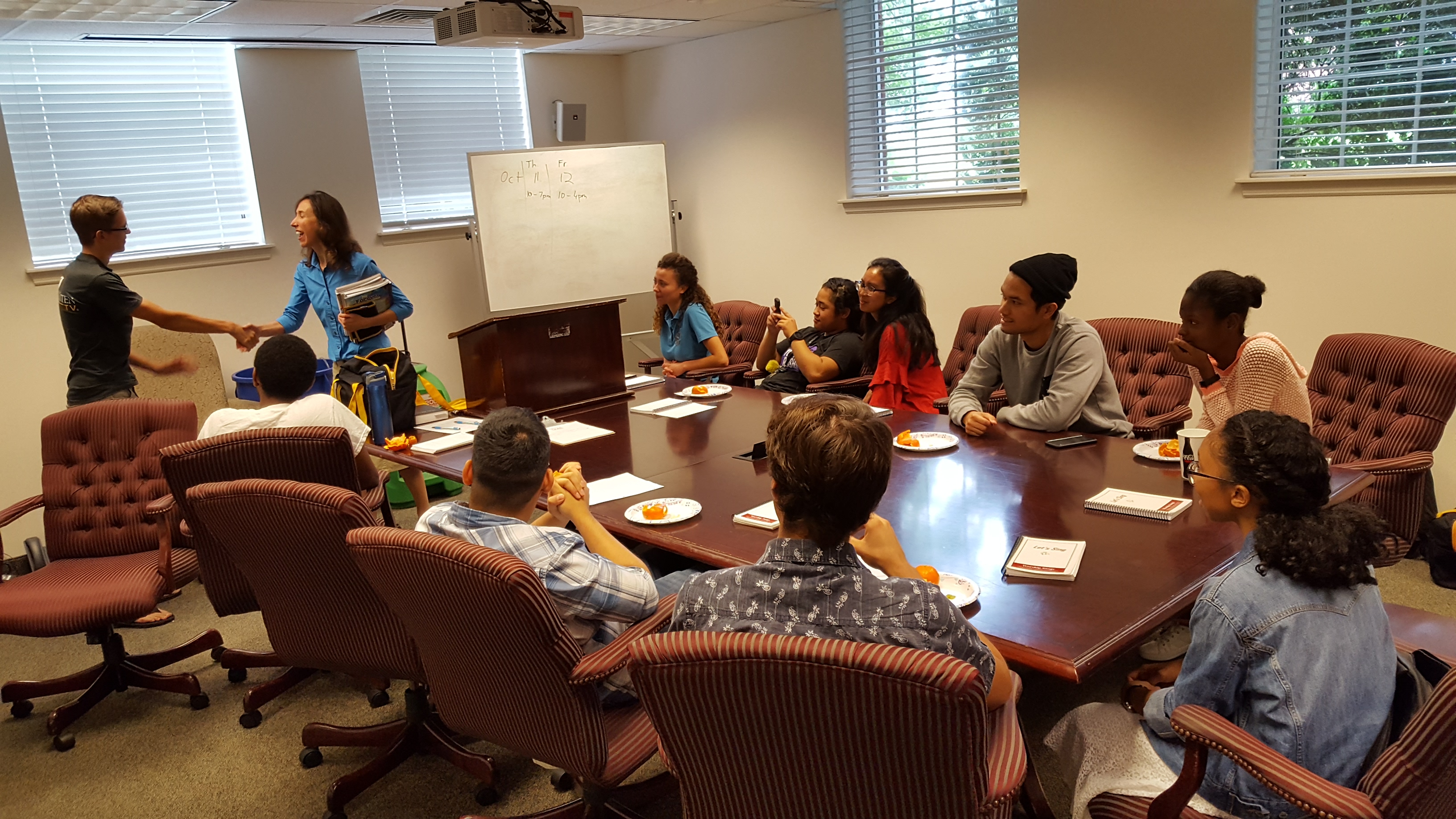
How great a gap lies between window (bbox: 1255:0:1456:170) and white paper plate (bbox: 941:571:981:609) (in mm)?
3142

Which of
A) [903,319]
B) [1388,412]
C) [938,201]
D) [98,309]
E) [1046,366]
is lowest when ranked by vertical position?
[1388,412]

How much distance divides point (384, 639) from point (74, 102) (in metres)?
4.28

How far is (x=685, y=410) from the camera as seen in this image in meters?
3.87

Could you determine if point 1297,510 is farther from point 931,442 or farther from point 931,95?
point 931,95

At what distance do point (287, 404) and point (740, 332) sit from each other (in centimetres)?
300

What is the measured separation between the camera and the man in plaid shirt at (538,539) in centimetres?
202

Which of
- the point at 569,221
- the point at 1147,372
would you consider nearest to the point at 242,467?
the point at 1147,372

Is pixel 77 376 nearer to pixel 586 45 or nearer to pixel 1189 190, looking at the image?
pixel 586 45

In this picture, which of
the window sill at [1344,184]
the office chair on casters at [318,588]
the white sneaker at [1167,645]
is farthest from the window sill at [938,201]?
the office chair on casters at [318,588]

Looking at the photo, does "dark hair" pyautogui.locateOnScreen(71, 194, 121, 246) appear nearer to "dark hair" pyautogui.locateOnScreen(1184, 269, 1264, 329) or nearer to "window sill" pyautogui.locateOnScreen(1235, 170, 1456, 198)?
"dark hair" pyautogui.locateOnScreen(1184, 269, 1264, 329)

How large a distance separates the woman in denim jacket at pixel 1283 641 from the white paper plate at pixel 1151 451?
990mm

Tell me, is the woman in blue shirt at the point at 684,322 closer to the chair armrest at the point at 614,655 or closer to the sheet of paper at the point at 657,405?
the sheet of paper at the point at 657,405

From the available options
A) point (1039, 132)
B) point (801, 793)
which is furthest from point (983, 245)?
point (801, 793)

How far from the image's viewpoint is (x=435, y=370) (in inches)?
257
